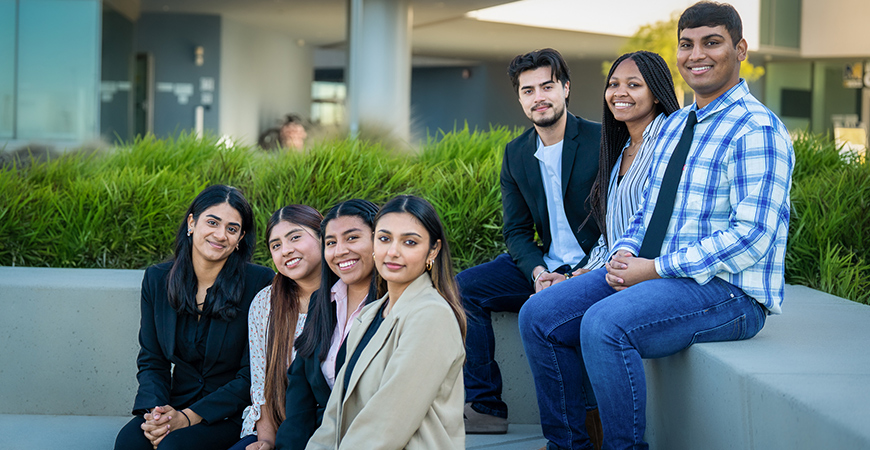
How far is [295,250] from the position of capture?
2.73 meters

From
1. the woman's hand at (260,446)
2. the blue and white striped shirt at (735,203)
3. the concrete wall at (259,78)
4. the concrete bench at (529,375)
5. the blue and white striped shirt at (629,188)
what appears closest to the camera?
the concrete bench at (529,375)

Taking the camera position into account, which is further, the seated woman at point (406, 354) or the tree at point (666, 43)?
the tree at point (666, 43)

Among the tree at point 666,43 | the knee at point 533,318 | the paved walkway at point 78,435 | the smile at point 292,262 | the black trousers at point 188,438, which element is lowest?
the paved walkway at point 78,435

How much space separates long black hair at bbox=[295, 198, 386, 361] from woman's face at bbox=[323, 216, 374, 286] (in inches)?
0.8

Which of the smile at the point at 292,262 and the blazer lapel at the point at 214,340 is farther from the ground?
the smile at the point at 292,262

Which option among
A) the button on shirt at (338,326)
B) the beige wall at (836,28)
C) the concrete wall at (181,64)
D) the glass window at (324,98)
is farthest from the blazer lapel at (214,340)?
the beige wall at (836,28)

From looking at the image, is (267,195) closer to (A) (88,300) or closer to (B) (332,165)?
(B) (332,165)

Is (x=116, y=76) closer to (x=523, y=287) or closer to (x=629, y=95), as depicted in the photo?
(x=523, y=287)

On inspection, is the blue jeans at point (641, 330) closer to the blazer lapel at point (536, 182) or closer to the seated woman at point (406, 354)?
the seated woman at point (406, 354)

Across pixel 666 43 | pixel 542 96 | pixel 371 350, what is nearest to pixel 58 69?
pixel 666 43

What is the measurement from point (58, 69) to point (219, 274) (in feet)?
30.9

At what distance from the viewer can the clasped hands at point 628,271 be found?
248 cm

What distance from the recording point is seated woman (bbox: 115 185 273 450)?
2855 mm

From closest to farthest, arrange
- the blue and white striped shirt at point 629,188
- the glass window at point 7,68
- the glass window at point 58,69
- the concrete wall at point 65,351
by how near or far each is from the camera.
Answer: the blue and white striped shirt at point 629,188 → the concrete wall at point 65,351 → the glass window at point 7,68 → the glass window at point 58,69
